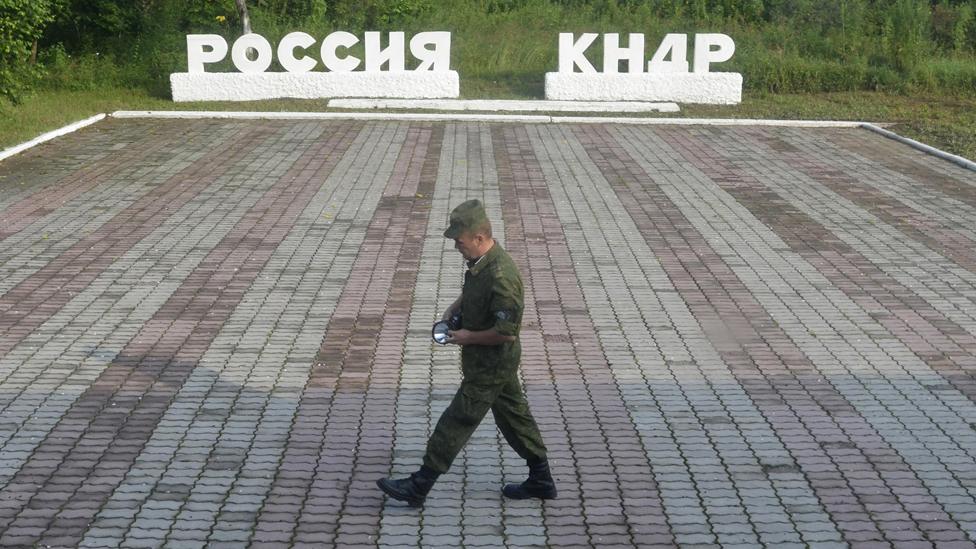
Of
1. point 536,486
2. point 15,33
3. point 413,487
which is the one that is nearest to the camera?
point 413,487

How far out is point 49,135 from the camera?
19.4 meters

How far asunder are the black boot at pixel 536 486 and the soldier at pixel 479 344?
151 mm

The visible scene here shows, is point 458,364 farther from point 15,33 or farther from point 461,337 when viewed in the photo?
point 15,33

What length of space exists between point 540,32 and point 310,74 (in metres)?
6.98

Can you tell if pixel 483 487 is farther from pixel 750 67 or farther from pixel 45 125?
pixel 750 67

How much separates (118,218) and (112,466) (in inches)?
298

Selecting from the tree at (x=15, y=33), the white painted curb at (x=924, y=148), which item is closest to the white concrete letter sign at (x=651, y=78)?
the white painted curb at (x=924, y=148)

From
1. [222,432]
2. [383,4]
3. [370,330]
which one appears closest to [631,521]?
[222,432]

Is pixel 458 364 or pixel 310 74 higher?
pixel 310 74

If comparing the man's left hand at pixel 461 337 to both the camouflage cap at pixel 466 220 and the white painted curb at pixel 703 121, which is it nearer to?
the camouflage cap at pixel 466 220

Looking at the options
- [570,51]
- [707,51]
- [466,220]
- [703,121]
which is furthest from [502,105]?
[466,220]

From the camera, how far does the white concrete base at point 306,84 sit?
78.0 feet

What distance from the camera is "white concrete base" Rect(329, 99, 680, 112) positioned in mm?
23031

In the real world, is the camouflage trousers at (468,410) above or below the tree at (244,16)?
below
